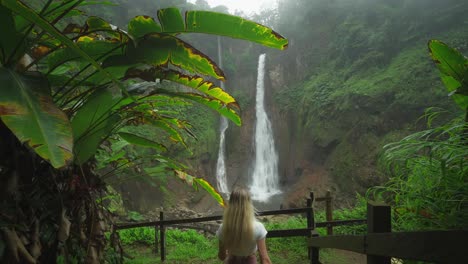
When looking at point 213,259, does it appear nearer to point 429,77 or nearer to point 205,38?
point 429,77

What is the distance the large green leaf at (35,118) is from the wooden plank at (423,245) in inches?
46.7

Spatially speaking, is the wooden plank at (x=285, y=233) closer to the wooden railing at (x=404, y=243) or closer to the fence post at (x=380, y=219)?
the wooden railing at (x=404, y=243)

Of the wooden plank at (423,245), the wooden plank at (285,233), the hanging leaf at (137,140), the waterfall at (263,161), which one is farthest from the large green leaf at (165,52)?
the waterfall at (263,161)

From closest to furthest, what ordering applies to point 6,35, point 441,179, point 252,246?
point 441,179
point 6,35
point 252,246

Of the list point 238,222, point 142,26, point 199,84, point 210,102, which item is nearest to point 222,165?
point 238,222

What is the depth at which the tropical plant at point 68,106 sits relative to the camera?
1183 mm

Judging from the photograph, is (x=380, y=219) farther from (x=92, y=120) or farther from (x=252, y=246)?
(x=92, y=120)

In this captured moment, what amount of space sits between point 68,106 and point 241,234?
1.57 metres

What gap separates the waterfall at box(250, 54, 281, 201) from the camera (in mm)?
15258

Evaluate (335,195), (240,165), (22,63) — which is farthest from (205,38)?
(22,63)

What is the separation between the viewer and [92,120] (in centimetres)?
165

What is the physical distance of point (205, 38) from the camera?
23.4 m

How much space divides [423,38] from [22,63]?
55.3ft

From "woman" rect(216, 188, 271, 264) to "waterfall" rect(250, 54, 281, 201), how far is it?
40.3 feet
